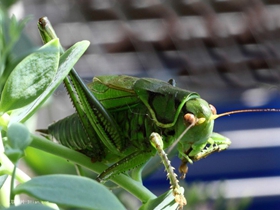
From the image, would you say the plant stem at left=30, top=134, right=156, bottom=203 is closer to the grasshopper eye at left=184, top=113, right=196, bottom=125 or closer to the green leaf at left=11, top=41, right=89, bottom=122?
the green leaf at left=11, top=41, right=89, bottom=122

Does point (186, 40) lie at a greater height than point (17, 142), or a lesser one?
greater

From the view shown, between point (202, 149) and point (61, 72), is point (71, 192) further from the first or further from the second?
point (202, 149)

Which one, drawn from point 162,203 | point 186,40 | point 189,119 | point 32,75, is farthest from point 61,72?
point 186,40

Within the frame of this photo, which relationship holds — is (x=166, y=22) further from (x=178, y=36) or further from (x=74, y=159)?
(x=74, y=159)

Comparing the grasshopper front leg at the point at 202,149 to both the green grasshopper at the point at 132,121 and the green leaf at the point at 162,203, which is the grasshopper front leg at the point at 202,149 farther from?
the green leaf at the point at 162,203

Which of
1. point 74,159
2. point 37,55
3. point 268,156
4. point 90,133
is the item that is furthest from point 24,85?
point 268,156

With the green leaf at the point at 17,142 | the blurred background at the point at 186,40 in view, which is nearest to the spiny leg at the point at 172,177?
the green leaf at the point at 17,142

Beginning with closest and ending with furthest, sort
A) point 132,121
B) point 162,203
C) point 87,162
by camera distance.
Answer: point 162,203
point 87,162
point 132,121
